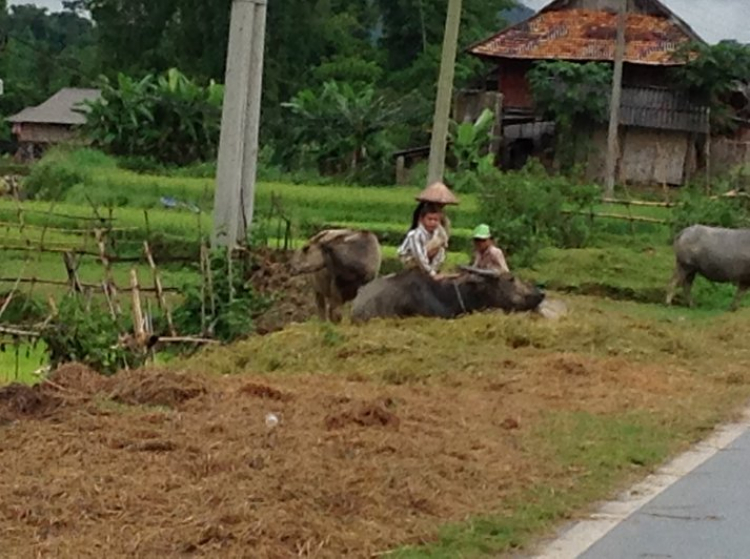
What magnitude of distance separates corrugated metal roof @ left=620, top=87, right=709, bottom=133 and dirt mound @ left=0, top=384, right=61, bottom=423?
34.8 metres

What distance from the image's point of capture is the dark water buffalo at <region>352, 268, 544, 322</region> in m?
15.3

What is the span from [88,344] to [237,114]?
636cm

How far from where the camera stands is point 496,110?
1726 inches

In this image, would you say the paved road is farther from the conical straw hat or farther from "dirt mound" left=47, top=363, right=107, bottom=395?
the conical straw hat

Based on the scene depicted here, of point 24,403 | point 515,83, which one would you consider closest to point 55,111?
point 515,83

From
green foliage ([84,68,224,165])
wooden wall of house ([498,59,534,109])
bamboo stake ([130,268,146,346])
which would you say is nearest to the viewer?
bamboo stake ([130,268,146,346])

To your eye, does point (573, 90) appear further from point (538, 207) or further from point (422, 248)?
point (422, 248)

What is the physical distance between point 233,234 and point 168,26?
3766cm

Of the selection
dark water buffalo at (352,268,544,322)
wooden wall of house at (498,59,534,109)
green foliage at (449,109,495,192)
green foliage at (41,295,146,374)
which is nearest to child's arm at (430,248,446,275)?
dark water buffalo at (352,268,544,322)

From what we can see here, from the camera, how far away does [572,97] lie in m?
41.2

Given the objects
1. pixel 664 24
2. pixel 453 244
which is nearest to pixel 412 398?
pixel 453 244

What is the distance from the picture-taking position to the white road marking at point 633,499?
287 inches

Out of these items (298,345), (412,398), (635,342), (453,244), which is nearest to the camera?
(412,398)

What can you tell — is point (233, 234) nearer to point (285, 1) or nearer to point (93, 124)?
point (93, 124)
